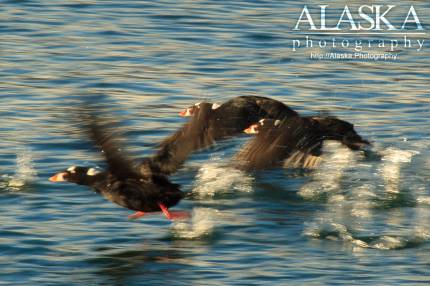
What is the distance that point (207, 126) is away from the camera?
609 inches

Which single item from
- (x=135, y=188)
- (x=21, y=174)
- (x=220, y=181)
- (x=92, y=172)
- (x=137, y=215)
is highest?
(x=92, y=172)

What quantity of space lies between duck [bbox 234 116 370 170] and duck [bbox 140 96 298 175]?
0.39 meters

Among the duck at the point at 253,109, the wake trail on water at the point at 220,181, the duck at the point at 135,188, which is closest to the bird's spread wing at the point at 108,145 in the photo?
the duck at the point at 135,188

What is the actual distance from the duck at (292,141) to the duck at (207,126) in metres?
0.39

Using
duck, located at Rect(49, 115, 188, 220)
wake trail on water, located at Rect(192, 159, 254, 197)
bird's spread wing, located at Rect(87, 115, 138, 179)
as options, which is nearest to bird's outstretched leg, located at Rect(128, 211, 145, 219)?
duck, located at Rect(49, 115, 188, 220)

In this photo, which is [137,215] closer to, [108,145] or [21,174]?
[108,145]

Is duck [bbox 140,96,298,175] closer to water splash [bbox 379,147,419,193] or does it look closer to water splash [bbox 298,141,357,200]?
water splash [bbox 298,141,357,200]

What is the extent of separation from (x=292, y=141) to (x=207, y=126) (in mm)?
1191

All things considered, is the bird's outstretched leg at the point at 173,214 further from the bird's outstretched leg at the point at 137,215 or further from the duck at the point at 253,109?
the duck at the point at 253,109

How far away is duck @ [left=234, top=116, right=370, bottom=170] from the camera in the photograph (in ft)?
51.0

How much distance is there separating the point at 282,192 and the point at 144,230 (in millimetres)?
2408

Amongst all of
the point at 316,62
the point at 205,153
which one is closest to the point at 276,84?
the point at 316,62

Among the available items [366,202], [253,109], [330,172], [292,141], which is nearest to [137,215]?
[366,202]

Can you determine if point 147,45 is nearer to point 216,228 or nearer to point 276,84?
point 276,84
